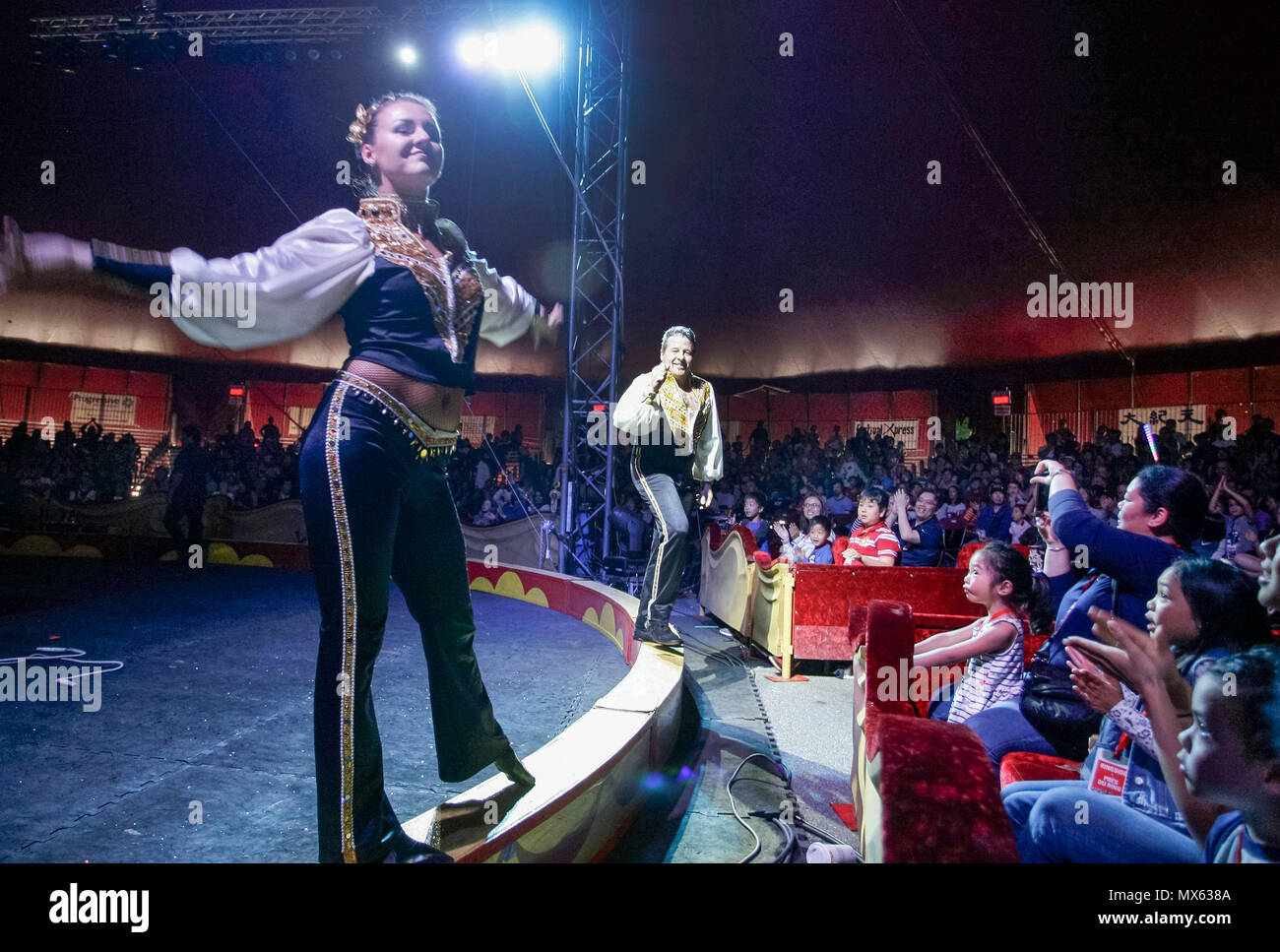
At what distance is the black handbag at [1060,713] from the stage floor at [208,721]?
6.30ft

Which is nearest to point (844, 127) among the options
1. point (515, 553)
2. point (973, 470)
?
point (973, 470)

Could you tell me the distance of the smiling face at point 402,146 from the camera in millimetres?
1749

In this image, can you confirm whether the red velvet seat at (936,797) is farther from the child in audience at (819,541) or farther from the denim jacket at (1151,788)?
the child in audience at (819,541)

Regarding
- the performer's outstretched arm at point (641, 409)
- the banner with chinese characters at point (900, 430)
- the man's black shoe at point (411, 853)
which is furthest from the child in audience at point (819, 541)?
the banner with chinese characters at point (900, 430)

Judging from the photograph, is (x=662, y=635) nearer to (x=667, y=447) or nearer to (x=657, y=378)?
(x=667, y=447)

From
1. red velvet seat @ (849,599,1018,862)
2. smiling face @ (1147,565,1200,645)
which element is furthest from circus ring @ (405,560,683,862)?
smiling face @ (1147,565,1200,645)

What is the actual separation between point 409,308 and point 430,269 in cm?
14

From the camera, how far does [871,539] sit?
17.7ft

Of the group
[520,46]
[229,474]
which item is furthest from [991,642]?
[229,474]

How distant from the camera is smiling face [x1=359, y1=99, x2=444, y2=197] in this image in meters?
Result: 1.75

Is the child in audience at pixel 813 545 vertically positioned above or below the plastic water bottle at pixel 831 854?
above

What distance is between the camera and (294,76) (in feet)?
33.2

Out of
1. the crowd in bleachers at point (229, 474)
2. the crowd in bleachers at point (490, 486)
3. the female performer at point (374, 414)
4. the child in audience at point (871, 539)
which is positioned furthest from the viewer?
the crowd in bleachers at point (229, 474)
